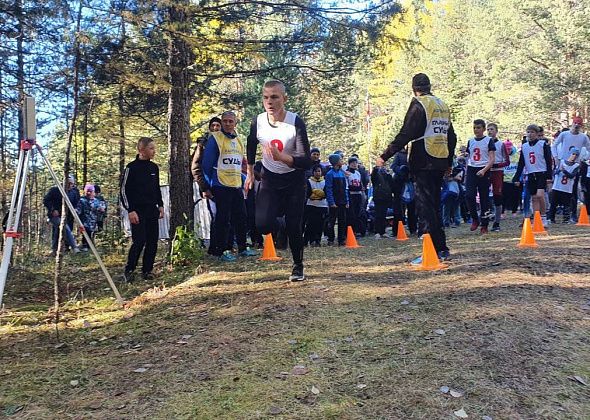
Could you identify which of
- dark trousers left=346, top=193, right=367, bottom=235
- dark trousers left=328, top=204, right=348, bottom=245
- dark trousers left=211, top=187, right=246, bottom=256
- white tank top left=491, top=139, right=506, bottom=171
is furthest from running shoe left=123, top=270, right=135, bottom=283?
white tank top left=491, top=139, right=506, bottom=171

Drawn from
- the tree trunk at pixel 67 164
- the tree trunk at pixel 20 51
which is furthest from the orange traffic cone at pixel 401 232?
the tree trunk at pixel 20 51

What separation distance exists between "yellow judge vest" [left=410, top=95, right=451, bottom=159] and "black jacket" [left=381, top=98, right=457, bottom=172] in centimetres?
5

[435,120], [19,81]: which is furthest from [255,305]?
[19,81]

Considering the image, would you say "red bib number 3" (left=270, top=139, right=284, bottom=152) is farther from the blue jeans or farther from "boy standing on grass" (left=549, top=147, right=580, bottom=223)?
the blue jeans

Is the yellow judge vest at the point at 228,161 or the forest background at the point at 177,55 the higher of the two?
the forest background at the point at 177,55

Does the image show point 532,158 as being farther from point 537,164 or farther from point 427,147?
point 427,147

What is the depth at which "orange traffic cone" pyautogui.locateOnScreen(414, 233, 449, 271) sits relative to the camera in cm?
627

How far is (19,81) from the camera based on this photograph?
381 inches

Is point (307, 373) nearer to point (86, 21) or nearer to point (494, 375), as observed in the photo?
point (494, 375)

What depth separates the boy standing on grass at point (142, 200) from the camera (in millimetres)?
7207

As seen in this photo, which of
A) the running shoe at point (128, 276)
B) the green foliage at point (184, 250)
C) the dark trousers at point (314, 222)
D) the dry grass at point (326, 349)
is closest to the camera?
the dry grass at point (326, 349)

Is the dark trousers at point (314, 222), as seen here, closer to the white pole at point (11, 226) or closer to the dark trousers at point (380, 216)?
the dark trousers at point (380, 216)

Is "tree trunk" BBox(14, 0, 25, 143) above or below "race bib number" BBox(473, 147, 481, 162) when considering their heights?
above

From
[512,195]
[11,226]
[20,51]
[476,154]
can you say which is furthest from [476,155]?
[20,51]
